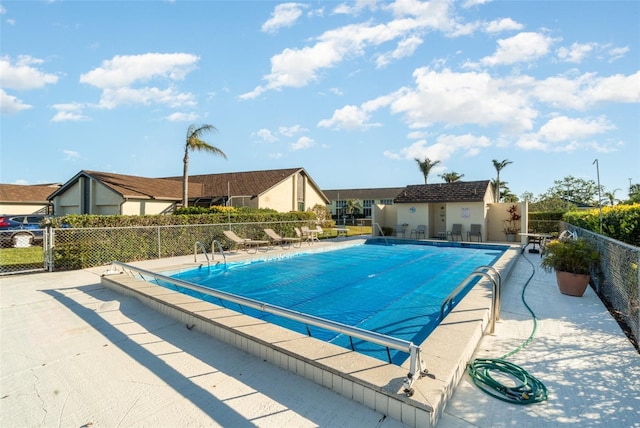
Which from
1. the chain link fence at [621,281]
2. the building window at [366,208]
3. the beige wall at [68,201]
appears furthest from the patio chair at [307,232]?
the building window at [366,208]

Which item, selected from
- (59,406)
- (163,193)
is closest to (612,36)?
(59,406)

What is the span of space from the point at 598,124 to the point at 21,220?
97.6ft

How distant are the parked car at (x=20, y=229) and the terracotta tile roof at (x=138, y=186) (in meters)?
4.44

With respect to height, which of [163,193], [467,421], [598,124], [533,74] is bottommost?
[467,421]

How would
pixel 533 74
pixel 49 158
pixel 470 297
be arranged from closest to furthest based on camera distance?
1. pixel 470 297
2. pixel 533 74
3. pixel 49 158

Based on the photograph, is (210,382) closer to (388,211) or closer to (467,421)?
Result: (467,421)

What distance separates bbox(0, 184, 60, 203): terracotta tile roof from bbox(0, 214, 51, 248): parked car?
549 inches

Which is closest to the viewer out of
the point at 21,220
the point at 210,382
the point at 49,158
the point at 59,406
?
the point at 59,406

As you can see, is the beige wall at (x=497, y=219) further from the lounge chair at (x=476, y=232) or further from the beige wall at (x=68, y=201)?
the beige wall at (x=68, y=201)

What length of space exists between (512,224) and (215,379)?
68.7 feet

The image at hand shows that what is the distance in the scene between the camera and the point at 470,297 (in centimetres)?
589

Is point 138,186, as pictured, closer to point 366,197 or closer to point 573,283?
point 573,283

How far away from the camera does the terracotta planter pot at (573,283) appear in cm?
675

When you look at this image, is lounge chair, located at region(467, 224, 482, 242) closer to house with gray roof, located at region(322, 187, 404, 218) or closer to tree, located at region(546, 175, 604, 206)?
house with gray roof, located at region(322, 187, 404, 218)
